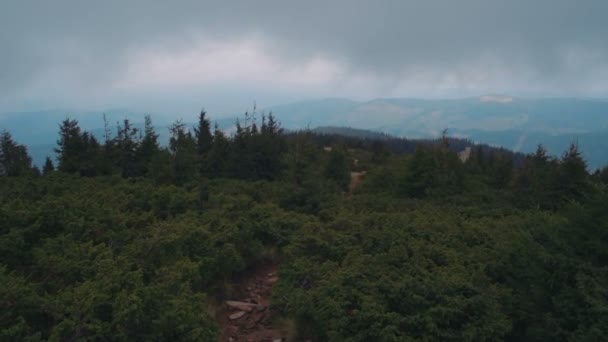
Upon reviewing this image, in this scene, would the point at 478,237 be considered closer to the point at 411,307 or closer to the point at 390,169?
the point at 411,307

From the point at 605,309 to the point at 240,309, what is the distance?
17.7 ft

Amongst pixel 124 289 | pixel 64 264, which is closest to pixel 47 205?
pixel 64 264

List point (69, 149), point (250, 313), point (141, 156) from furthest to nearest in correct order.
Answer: point (141, 156), point (69, 149), point (250, 313)

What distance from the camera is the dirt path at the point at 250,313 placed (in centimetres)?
583

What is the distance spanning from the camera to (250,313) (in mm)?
6516

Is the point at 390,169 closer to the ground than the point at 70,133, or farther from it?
closer to the ground

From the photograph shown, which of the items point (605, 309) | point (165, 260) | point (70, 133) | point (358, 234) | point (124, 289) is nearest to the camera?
point (605, 309)

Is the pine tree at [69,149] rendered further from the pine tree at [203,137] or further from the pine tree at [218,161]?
the pine tree at [203,137]

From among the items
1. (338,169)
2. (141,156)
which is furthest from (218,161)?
(338,169)

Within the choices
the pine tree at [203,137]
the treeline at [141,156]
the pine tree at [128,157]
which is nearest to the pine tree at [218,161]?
the treeline at [141,156]

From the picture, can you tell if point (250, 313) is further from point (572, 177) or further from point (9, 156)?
point (9, 156)

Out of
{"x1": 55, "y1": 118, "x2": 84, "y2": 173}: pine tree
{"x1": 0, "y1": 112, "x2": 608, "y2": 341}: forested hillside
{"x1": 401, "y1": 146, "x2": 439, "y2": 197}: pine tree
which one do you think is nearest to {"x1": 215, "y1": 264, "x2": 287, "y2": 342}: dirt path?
{"x1": 0, "y1": 112, "x2": 608, "y2": 341}: forested hillside

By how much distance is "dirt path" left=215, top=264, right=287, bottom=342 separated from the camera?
5.83 metres

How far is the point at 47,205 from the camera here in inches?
282
